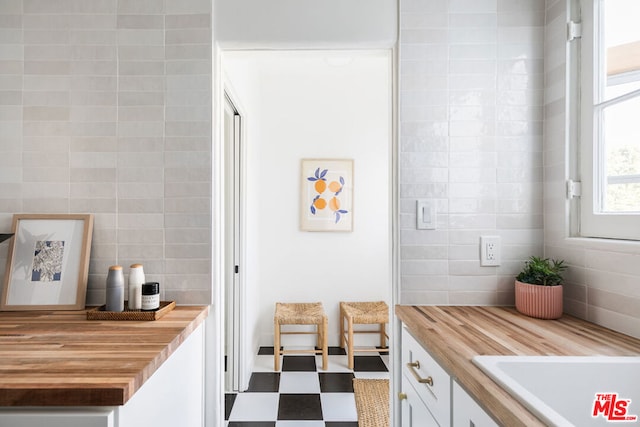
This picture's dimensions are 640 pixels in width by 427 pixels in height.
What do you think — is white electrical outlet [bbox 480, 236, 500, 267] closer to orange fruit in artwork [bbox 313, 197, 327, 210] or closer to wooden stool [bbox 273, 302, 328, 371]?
wooden stool [bbox 273, 302, 328, 371]

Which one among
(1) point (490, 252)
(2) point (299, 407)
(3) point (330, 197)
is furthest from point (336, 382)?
(1) point (490, 252)

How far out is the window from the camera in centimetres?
119

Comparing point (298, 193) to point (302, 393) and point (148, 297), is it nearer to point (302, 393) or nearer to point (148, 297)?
point (302, 393)

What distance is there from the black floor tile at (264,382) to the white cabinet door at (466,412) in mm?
1892

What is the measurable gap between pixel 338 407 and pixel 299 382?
435mm

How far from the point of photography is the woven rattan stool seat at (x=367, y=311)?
2912 millimetres

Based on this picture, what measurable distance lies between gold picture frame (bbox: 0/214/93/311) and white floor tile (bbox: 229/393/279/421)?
1304 mm

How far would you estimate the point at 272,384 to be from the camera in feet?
8.67

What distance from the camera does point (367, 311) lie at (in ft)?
10.3

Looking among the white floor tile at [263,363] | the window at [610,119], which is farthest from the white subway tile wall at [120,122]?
the white floor tile at [263,363]

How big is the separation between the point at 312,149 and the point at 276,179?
17.8 inches

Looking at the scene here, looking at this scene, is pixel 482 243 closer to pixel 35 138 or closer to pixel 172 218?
pixel 172 218

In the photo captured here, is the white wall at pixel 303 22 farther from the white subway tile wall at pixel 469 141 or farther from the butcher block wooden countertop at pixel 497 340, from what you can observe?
the butcher block wooden countertop at pixel 497 340

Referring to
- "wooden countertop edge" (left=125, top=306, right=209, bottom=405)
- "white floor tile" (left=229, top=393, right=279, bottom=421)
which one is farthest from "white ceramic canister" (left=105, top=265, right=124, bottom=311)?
"white floor tile" (left=229, top=393, right=279, bottom=421)
